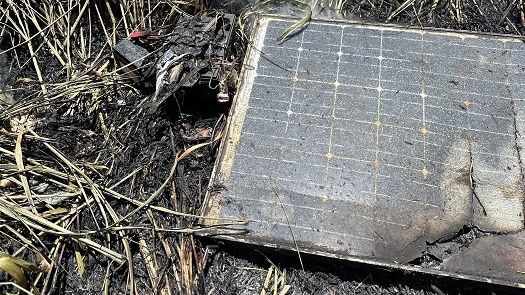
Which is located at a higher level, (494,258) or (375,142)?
(375,142)

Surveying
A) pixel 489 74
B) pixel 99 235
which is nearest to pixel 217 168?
pixel 99 235

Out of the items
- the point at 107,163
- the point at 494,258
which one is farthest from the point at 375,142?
the point at 107,163

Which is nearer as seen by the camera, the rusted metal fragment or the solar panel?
the rusted metal fragment

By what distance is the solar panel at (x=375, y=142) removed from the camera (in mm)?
2674

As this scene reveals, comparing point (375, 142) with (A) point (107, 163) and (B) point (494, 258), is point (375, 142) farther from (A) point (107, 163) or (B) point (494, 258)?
(A) point (107, 163)

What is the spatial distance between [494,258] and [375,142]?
0.93 m

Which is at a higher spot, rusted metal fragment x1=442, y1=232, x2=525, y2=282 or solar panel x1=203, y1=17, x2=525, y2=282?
solar panel x1=203, y1=17, x2=525, y2=282

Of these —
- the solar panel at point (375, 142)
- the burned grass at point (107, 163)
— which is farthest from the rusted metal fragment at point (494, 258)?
the burned grass at point (107, 163)

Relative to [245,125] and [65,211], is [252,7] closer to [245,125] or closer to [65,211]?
[245,125]

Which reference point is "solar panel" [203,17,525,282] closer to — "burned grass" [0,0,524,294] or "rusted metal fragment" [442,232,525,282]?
"rusted metal fragment" [442,232,525,282]

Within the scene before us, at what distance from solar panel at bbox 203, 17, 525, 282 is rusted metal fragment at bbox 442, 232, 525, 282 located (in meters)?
0.01

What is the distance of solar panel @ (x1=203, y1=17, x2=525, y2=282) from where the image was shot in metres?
2.67

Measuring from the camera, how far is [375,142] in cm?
297

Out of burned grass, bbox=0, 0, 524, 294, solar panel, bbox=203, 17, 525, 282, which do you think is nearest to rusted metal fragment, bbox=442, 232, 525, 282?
solar panel, bbox=203, 17, 525, 282
